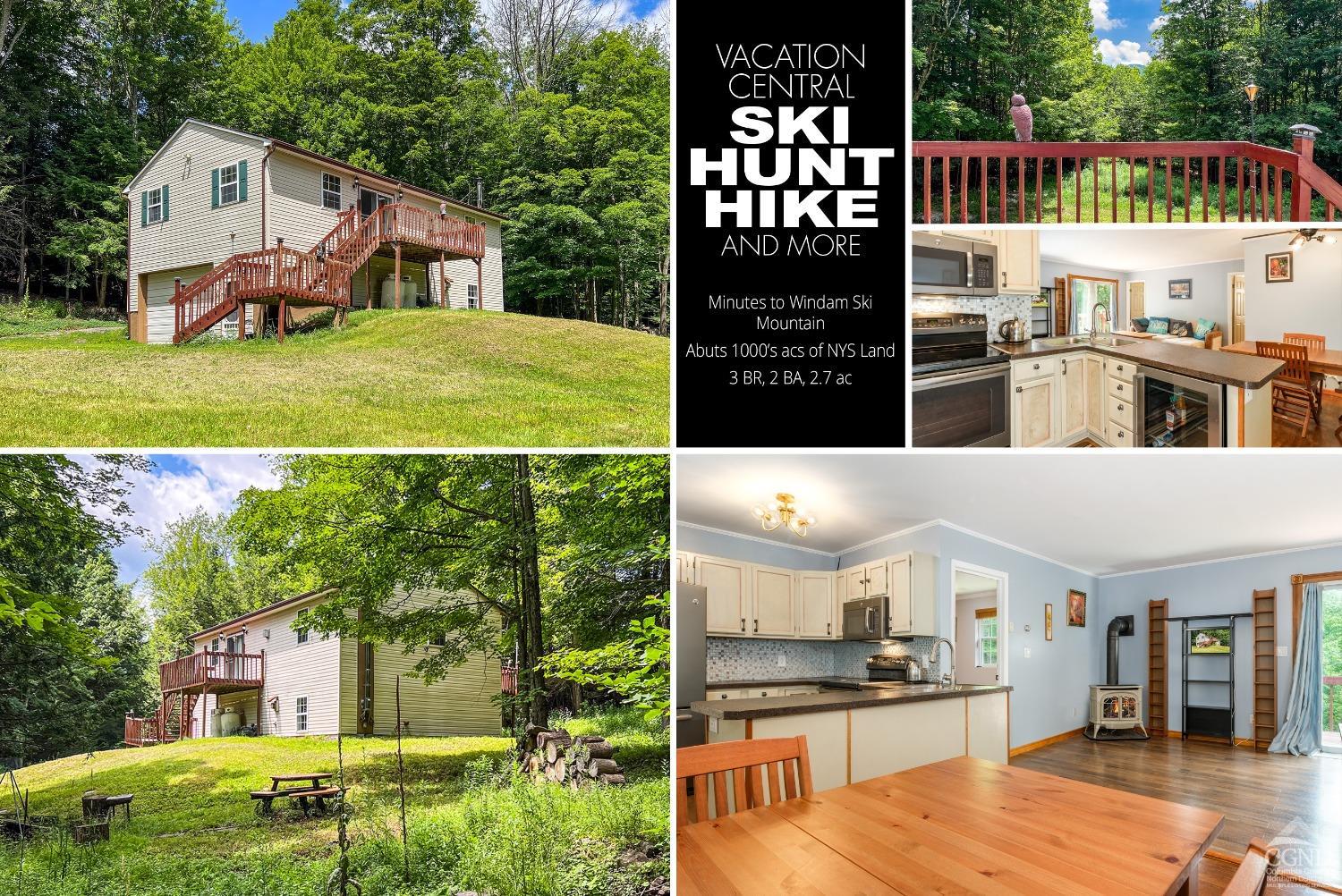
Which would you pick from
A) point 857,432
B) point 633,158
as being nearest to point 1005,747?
point 857,432

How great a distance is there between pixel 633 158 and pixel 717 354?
120cm

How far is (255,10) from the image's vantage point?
3469 mm

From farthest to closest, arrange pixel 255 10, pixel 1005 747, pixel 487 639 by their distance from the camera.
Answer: pixel 1005 747 < pixel 255 10 < pixel 487 639

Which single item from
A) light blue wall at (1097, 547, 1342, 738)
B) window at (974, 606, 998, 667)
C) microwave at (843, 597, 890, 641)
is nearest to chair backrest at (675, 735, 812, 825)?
microwave at (843, 597, 890, 641)

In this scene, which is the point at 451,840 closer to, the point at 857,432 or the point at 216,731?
the point at 216,731

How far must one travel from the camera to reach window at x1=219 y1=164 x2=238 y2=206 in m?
3.67

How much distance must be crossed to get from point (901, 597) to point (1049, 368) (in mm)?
3946

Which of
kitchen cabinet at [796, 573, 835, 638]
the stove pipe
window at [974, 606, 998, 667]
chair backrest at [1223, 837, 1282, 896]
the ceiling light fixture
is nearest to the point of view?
chair backrest at [1223, 837, 1282, 896]

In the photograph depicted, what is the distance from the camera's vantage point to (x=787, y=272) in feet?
9.33

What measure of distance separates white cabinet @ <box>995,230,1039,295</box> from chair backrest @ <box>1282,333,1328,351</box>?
0.76 metres

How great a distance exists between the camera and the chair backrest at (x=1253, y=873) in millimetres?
1133

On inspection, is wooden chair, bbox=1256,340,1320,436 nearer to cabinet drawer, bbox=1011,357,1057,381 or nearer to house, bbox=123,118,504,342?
cabinet drawer, bbox=1011,357,1057,381

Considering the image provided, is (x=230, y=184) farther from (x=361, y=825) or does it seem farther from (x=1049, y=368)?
(x=1049, y=368)

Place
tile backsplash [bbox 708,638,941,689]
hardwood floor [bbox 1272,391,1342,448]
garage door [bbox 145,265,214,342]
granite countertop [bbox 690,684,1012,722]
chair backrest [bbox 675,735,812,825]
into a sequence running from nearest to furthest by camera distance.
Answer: chair backrest [bbox 675,735,812,825] → hardwood floor [bbox 1272,391,1342,448] → granite countertop [bbox 690,684,1012,722] → garage door [bbox 145,265,214,342] → tile backsplash [bbox 708,638,941,689]
